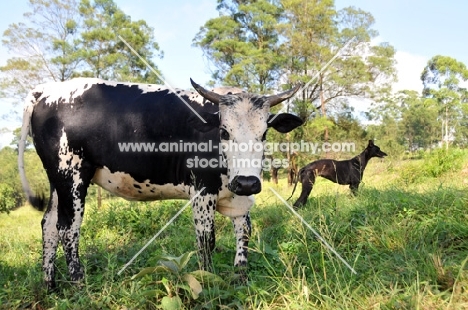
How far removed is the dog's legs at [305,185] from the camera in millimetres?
8281

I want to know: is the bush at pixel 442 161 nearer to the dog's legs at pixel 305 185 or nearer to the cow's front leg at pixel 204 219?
→ the dog's legs at pixel 305 185

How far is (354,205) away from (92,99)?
3.60 meters

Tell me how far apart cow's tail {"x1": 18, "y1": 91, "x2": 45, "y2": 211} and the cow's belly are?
751 millimetres

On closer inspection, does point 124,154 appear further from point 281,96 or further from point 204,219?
point 281,96

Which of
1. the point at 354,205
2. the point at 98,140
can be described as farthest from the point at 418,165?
the point at 98,140

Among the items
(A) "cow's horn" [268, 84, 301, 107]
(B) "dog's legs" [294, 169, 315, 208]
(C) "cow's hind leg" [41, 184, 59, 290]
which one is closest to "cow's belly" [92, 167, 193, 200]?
(C) "cow's hind leg" [41, 184, 59, 290]

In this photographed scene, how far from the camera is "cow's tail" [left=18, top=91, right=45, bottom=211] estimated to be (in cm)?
427

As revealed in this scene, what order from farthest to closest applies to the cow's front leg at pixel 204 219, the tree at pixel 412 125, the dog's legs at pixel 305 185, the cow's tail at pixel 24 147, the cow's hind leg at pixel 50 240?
the tree at pixel 412 125 → the dog's legs at pixel 305 185 → the cow's tail at pixel 24 147 → the cow's hind leg at pixel 50 240 → the cow's front leg at pixel 204 219

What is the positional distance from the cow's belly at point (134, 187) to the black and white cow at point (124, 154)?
11mm

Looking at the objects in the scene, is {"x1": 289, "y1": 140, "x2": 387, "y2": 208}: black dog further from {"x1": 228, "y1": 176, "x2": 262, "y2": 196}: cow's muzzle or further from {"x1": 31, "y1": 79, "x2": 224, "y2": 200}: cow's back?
{"x1": 228, "y1": 176, "x2": 262, "y2": 196}: cow's muzzle

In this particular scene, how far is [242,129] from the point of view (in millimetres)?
3547

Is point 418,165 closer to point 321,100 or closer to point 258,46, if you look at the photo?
point 321,100

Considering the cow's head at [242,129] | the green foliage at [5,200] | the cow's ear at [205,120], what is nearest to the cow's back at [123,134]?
the cow's ear at [205,120]

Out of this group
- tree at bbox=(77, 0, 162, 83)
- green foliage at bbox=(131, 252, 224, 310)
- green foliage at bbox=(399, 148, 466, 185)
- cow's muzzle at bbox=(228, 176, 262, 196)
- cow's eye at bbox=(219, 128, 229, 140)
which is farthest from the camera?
tree at bbox=(77, 0, 162, 83)
